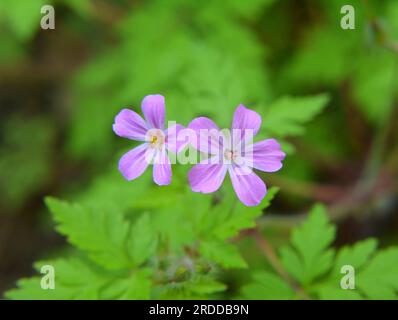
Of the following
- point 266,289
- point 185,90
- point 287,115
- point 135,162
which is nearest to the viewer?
point 135,162

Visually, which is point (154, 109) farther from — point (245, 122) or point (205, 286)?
point (205, 286)

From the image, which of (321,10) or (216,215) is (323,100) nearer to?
(216,215)

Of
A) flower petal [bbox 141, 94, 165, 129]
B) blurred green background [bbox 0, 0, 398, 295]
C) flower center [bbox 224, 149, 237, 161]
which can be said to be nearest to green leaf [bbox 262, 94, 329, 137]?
blurred green background [bbox 0, 0, 398, 295]

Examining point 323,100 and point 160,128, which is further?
point 323,100

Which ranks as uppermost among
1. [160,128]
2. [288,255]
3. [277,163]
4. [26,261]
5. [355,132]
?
[355,132]

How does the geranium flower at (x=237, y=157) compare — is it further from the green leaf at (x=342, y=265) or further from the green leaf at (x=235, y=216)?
the green leaf at (x=342, y=265)

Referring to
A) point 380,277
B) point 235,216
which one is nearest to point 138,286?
point 235,216
